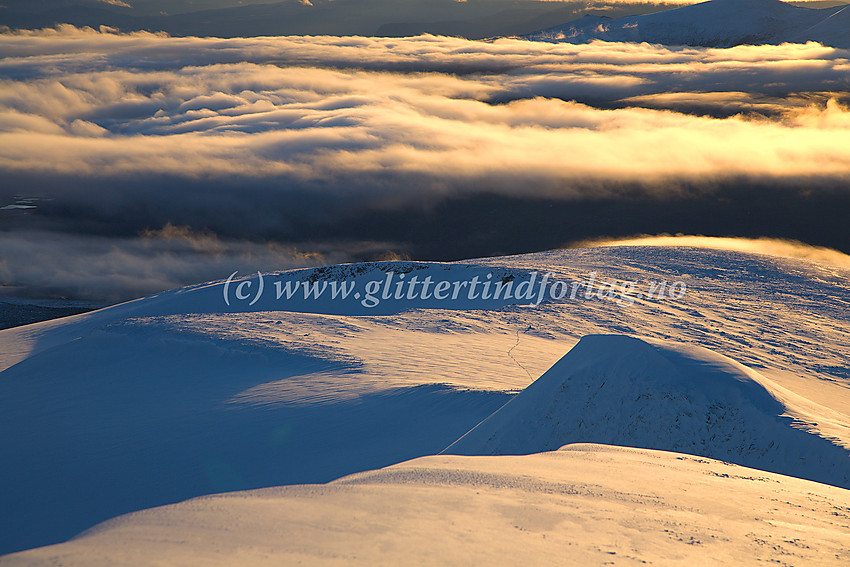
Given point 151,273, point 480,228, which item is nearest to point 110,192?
point 151,273

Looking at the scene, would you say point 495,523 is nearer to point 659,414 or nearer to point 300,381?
point 659,414

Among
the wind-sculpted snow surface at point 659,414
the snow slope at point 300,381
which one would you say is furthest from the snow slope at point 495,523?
the snow slope at point 300,381

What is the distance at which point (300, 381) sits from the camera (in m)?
14.5

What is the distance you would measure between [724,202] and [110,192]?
16491cm

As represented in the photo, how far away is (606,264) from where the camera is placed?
1252 inches

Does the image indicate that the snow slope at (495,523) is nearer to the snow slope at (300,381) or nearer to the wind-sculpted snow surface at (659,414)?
the wind-sculpted snow surface at (659,414)

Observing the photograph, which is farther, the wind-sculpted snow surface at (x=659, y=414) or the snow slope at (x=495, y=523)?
the wind-sculpted snow surface at (x=659, y=414)

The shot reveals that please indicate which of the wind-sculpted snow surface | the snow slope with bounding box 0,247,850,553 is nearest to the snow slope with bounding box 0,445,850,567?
the wind-sculpted snow surface

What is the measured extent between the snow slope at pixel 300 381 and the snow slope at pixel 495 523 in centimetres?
320

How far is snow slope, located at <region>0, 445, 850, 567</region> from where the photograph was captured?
5051 mm

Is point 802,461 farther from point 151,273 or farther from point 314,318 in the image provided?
point 151,273

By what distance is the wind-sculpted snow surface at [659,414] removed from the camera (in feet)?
30.1

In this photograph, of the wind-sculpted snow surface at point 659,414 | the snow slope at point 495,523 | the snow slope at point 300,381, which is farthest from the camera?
the snow slope at point 300,381

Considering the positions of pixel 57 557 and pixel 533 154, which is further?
pixel 533 154
